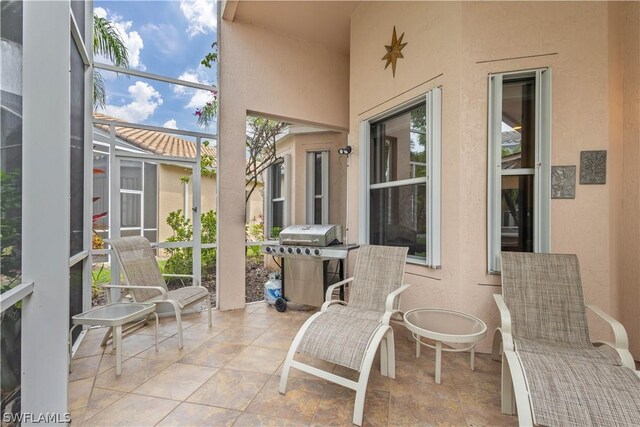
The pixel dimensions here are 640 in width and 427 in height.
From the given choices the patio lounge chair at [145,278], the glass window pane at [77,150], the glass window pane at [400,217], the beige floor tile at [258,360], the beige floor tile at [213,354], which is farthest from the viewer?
the glass window pane at [400,217]

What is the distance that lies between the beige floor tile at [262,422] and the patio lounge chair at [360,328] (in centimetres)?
27

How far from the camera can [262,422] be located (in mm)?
1862

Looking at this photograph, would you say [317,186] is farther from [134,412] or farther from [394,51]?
[134,412]

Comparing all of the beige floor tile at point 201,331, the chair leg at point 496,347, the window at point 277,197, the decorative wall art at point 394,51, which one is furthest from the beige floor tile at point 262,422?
the window at point 277,197

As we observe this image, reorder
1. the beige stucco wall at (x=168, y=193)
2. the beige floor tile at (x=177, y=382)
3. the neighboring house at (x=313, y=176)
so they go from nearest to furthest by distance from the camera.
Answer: the beige floor tile at (x=177, y=382), the beige stucco wall at (x=168, y=193), the neighboring house at (x=313, y=176)

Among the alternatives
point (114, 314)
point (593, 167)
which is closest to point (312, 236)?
point (114, 314)

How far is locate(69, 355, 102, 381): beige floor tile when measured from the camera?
95.3 inches

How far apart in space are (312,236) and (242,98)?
2.32m

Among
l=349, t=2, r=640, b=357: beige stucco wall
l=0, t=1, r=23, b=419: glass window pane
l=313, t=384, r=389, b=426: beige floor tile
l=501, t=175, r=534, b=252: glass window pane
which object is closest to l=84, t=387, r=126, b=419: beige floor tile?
l=0, t=1, r=23, b=419: glass window pane

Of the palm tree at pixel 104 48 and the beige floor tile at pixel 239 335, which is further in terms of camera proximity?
the palm tree at pixel 104 48

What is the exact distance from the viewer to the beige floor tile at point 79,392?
2045 mm

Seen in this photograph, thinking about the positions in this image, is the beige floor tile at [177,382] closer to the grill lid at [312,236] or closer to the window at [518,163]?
the grill lid at [312,236]

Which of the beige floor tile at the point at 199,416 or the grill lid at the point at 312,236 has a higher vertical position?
the grill lid at the point at 312,236

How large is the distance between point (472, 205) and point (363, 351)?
5.97 feet
